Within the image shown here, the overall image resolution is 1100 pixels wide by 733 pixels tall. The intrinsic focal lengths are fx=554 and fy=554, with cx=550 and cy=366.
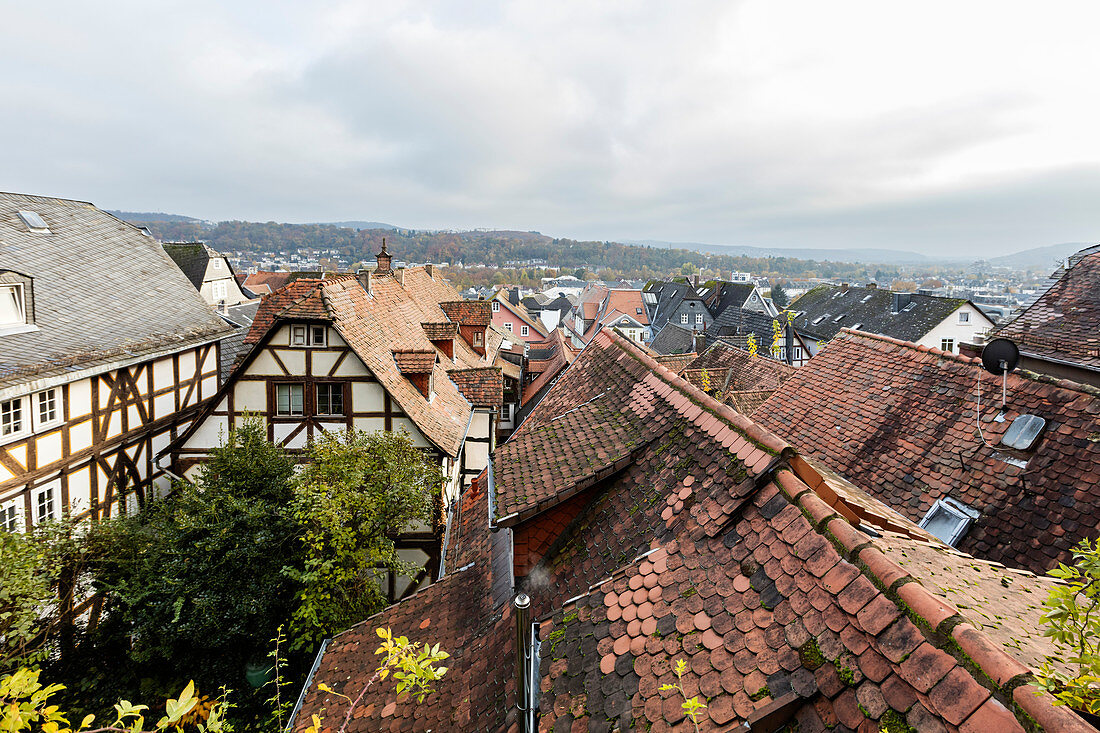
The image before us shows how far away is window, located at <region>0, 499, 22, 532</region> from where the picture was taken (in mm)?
10930

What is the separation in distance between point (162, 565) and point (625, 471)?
10.4m

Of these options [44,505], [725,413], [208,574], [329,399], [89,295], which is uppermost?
[89,295]

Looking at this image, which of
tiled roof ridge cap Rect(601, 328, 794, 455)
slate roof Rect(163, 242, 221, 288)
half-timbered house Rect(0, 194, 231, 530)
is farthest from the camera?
slate roof Rect(163, 242, 221, 288)

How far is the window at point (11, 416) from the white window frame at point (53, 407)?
0.96 feet

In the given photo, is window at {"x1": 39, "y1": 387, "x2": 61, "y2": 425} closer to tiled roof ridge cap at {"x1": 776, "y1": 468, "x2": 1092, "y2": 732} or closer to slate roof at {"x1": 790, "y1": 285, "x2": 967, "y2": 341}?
tiled roof ridge cap at {"x1": 776, "y1": 468, "x2": 1092, "y2": 732}

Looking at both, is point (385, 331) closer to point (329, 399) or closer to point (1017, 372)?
point (329, 399)

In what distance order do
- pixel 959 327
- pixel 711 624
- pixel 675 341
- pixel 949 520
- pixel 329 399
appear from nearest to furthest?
pixel 711 624 → pixel 949 520 → pixel 329 399 → pixel 959 327 → pixel 675 341

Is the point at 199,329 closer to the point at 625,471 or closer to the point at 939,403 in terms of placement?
the point at 625,471

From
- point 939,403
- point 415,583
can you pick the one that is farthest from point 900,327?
point 415,583

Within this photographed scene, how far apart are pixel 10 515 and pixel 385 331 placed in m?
9.58

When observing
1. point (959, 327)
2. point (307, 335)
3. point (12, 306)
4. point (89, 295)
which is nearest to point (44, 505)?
point (12, 306)

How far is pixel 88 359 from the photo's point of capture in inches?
505

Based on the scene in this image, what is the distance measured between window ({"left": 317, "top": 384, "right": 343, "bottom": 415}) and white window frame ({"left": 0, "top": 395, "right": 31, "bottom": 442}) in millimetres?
5821

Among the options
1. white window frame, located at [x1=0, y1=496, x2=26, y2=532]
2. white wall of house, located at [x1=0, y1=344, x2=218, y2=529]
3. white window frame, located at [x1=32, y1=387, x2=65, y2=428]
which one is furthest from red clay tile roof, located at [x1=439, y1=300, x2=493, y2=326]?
white window frame, located at [x1=0, y1=496, x2=26, y2=532]
